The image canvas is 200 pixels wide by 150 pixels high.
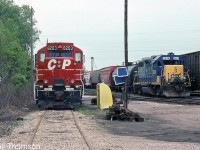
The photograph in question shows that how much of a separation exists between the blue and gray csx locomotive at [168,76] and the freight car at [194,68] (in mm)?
532

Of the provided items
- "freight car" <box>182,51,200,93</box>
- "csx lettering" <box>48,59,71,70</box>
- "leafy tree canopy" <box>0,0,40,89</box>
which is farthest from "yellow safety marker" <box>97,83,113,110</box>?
"freight car" <box>182,51,200,93</box>

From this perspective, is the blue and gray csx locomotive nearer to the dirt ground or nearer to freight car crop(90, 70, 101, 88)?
the dirt ground

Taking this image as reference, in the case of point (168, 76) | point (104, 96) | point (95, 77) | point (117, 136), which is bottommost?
point (117, 136)

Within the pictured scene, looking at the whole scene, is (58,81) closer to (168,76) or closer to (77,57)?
(77,57)

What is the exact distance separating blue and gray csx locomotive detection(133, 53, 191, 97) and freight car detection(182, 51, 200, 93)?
532 millimetres

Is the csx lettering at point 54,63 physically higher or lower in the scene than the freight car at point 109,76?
higher

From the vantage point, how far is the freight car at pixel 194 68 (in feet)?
108

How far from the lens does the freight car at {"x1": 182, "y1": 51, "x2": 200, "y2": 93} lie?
32906mm

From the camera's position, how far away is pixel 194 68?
111 ft

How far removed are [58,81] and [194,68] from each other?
1450 cm

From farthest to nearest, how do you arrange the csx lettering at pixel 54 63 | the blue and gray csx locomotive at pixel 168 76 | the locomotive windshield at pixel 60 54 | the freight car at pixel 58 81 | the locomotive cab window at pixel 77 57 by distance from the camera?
the blue and gray csx locomotive at pixel 168 76
the locomotive windshield at pixel 60 54
the locomotive cab window at pixel 77 57
the csx lettering at pixel 54 63
the freight car at pixel 58 81

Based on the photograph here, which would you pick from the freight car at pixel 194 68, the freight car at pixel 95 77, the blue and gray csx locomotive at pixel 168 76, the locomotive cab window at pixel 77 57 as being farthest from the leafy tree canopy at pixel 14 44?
the freight car at pixel 194 68

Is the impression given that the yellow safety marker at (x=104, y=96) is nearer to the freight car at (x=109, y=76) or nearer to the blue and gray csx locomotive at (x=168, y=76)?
the blue and gray csx locomotive at (x=168, y=76)

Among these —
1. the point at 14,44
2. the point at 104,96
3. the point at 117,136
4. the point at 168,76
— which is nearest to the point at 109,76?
the point at 14,44
